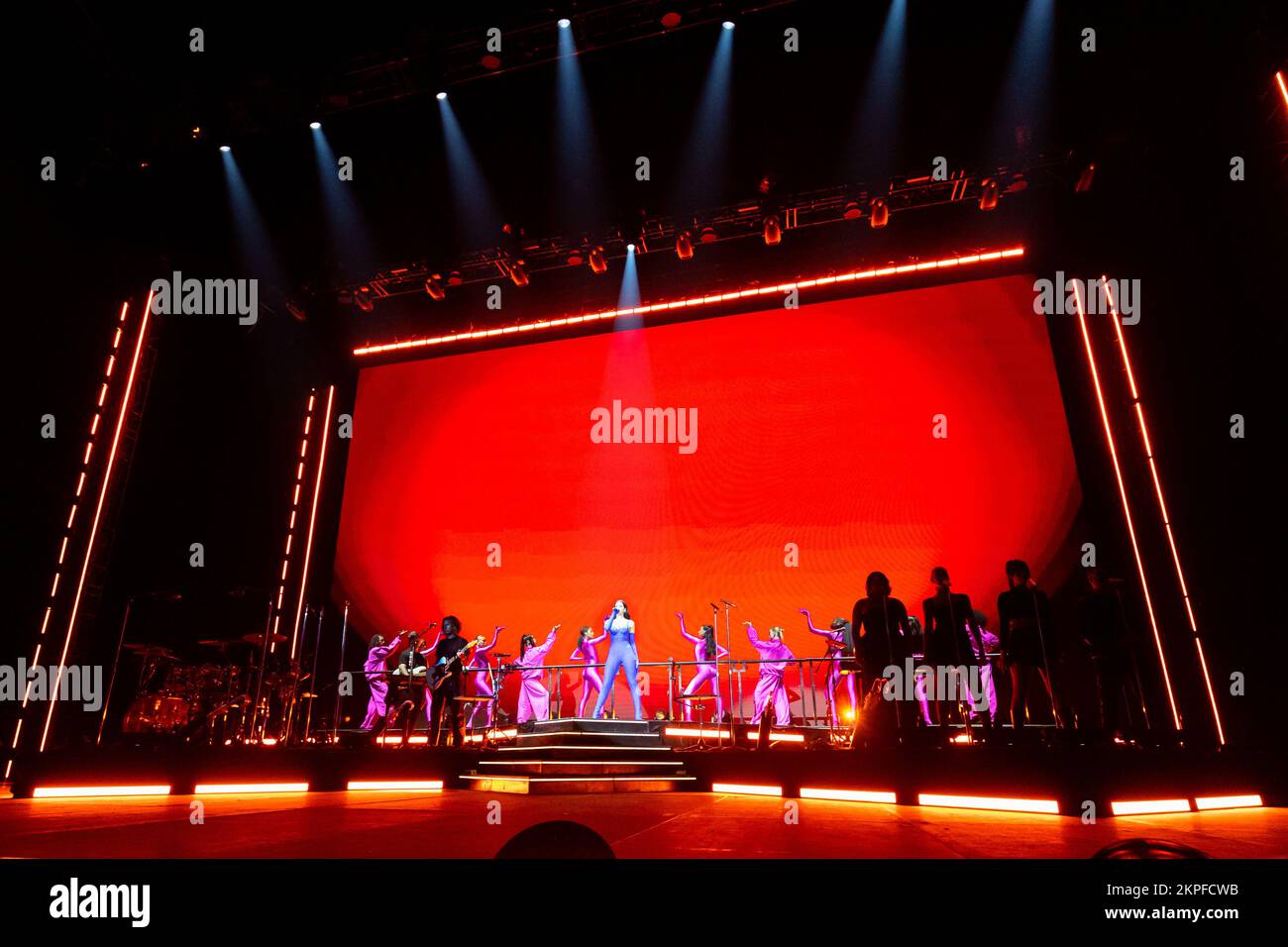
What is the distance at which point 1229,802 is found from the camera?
4781mm

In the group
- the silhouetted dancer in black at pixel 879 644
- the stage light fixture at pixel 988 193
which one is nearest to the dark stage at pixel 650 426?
the silhouetted dancer in black at pixel 879 644

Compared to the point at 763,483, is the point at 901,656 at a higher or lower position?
lower

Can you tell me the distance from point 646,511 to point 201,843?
305 inches

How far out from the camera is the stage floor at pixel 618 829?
2.72 meters

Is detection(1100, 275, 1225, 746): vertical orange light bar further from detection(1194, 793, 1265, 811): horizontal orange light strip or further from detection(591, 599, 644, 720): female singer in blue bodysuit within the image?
detection(591, 599, 644, 720): female singer in blue bodysuit

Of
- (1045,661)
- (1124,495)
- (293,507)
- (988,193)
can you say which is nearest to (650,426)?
(988,193)

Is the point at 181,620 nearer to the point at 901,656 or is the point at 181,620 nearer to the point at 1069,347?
the point at 901,656

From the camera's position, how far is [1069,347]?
9094 mm

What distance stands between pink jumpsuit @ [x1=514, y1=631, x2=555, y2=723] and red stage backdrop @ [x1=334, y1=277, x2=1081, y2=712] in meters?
0.43

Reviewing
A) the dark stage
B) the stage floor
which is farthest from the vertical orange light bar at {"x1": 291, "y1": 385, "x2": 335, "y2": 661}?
the stage floor

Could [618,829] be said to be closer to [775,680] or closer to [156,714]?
[775,680]

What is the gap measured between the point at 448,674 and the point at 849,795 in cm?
440

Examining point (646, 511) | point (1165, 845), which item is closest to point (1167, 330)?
point (646, 511)
